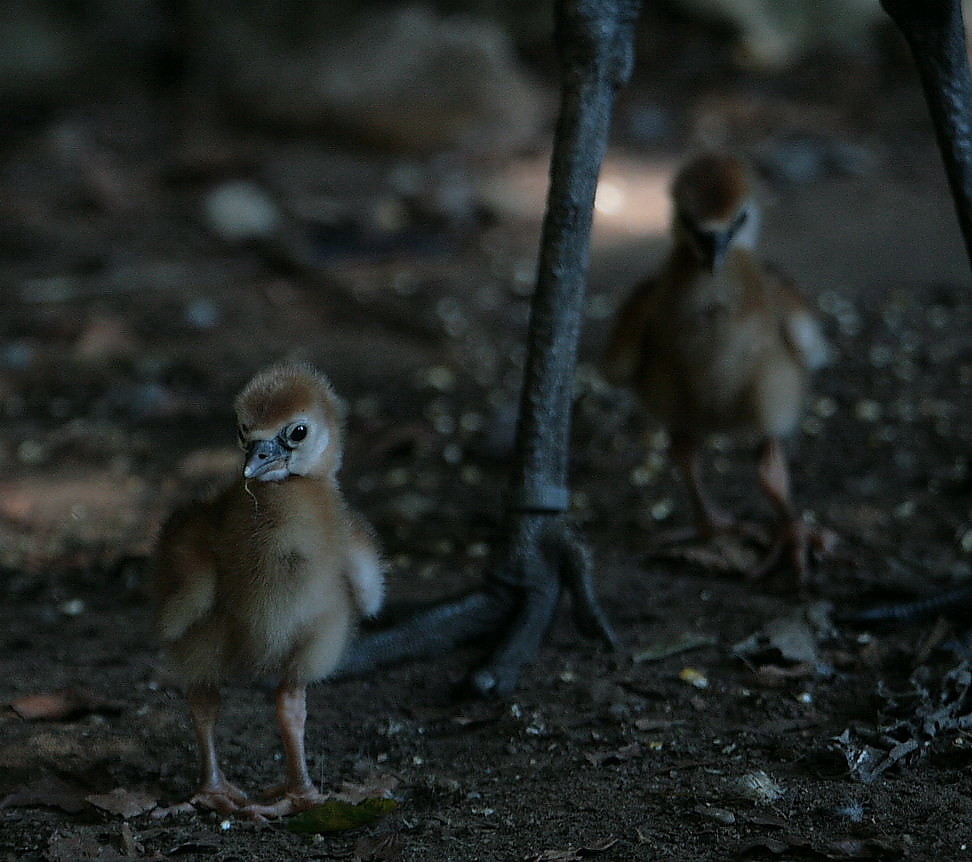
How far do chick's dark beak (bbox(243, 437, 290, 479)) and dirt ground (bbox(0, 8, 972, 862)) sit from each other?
623 mm

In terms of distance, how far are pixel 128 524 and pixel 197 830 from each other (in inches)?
78.6

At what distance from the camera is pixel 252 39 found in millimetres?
9695

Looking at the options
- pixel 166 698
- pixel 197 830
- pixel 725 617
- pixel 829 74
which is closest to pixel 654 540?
pixel 725 617

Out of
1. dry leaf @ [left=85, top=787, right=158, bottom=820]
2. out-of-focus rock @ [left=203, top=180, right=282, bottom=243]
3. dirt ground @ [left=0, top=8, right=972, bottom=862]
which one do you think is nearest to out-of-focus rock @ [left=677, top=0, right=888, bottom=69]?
dirt ground @ [left=0, top=8, right=972, bottom=862]

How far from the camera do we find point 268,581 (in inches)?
104

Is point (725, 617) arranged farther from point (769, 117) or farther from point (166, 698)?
point (769, 117)

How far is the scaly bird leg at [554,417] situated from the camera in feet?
10.9

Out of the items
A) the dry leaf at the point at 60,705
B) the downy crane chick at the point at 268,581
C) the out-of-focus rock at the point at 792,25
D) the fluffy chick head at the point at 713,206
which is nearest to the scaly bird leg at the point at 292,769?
the downy crane chick at the point at 268,581

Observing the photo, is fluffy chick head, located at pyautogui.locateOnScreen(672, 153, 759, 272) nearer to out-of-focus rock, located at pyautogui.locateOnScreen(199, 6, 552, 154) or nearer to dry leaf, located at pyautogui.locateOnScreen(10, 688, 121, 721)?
dry leaf, located at pyautogui.locateOnScreen(10, 688, 121, 721)

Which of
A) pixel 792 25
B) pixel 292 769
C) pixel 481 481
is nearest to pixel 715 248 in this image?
pixel 481 481

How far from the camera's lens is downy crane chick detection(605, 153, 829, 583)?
3895 millimetres

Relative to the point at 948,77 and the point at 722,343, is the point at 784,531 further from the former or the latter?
the point at 948,77

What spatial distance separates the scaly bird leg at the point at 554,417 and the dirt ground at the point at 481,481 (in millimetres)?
100

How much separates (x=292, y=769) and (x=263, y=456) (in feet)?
1.94
